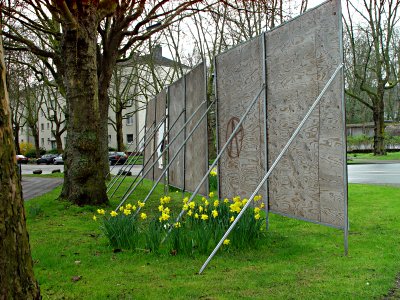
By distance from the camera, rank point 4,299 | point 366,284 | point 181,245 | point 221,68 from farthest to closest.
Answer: point 221,68 < point 181,245 < point 366,284 < point 4,299

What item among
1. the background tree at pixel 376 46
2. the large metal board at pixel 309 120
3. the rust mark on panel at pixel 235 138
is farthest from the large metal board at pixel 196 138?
the background tree at pixel 376 46

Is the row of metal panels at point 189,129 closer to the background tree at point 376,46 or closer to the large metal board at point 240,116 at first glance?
the large metal board at point 240,116

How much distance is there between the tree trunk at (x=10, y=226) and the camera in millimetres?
2998

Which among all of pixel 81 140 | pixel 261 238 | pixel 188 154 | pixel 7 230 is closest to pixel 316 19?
pixel 261 238

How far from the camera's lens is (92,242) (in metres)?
6.59

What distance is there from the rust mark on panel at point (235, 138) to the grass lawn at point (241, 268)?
1.40 metres

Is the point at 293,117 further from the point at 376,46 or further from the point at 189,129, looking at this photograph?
the point at 376,46

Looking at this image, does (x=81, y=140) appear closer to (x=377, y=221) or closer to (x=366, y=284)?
(x=377, y=221)

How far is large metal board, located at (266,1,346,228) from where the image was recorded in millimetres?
5480

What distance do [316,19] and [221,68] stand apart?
9.57 ft

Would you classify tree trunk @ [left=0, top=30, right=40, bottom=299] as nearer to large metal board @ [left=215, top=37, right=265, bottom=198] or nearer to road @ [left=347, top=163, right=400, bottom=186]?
large metal board @ [left=215, top=37, right=265, bottom=198]

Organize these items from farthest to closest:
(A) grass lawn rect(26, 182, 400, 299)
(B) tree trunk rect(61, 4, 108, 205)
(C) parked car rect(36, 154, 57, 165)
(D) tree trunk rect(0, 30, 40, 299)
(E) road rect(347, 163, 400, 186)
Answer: (C) parked car rect(36, 154, 57, 165) → (E) road rect(347, 163, 400, 186) → (B) tree trunk rect(61, 4, 108, 205) → (A) grass lawn rect(26, 182, 400, 299) → (D) tree trunk rect(0, 30, 40, 299)

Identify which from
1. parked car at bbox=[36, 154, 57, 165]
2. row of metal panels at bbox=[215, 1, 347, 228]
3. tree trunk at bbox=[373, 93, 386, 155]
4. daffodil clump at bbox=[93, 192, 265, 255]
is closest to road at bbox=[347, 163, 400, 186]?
row of metal panels at bbox=[215, 1, 347, 228]

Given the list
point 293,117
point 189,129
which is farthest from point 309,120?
point 189,129
